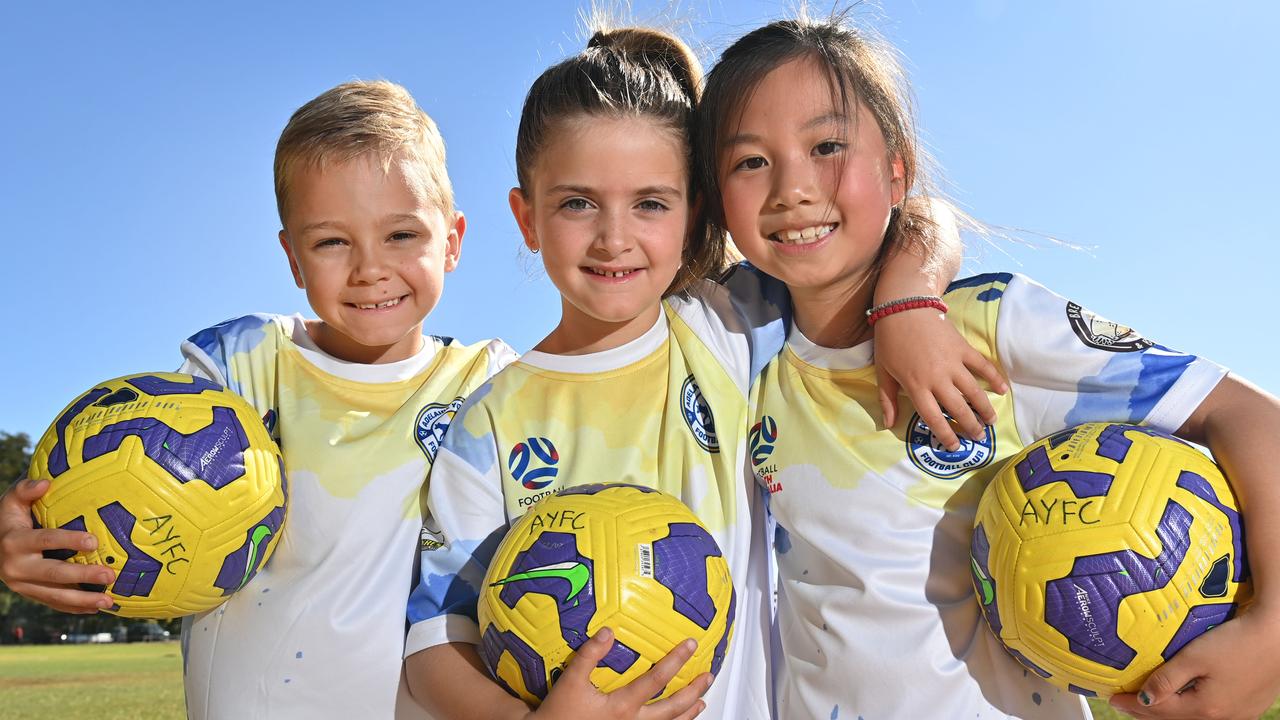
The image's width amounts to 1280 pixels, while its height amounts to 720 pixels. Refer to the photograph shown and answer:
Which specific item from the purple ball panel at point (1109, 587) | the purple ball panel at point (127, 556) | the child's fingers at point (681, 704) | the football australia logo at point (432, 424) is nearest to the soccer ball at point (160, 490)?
the purple ball panel at point (127, 556)

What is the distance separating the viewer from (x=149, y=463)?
2932mm

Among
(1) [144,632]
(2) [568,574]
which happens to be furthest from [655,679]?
(1) [144,632]

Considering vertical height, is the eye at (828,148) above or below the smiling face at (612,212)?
above

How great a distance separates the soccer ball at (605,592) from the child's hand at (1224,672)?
3.87ft

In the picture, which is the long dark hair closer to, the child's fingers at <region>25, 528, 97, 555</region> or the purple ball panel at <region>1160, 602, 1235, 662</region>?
the purple ball panel at <region>1160, 602, 1235, 662</region>

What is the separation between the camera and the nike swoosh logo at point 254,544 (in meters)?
3.09

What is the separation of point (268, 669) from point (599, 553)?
150 centimetres

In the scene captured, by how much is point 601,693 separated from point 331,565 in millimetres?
1288

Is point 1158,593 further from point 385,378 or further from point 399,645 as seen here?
point 385,378

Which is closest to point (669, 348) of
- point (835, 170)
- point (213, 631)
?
point (835, 170)

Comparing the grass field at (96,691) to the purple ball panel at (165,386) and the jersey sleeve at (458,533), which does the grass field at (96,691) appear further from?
the purple ball panel at (165,386)

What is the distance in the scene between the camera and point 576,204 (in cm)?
320

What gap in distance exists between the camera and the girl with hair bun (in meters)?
3.09

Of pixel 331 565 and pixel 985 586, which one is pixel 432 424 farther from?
pixel 985 586
